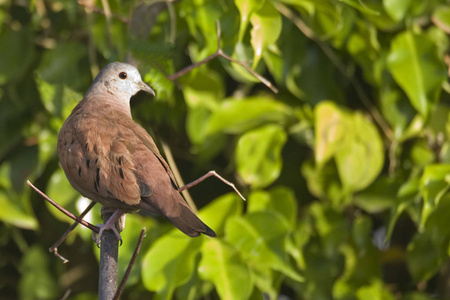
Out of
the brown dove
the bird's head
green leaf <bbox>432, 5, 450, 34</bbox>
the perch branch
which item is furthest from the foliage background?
the perch branch

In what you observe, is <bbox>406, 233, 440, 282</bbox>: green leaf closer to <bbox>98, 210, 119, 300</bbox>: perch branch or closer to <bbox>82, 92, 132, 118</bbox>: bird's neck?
<bbox>82, 92, 132, 118</bbox>: bird's neck

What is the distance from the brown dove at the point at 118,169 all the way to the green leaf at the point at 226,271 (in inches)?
23.2

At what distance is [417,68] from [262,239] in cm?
72

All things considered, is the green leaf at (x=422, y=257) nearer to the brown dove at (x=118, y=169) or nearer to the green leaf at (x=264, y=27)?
the green leaf at (x=264, y=27)

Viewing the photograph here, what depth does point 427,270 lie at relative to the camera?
2.09 metres

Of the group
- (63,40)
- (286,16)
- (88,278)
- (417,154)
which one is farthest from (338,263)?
(63,40)

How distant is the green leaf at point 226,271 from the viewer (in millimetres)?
1768

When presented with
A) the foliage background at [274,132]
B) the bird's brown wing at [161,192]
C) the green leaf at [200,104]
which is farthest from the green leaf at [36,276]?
the bird's brown wing at [161,192]

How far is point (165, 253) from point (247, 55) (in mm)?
608

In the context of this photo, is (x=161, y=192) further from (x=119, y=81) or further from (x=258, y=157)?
(x=258, y=157)

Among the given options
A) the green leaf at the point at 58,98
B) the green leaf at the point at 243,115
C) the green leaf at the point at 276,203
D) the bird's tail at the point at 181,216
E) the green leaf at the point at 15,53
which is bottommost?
the green leaf at the point at 276,203

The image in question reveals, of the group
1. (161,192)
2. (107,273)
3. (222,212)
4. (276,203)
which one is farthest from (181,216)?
(276,203)

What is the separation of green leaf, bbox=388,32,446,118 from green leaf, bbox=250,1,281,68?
1.55ft

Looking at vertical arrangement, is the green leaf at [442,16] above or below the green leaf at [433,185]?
above
